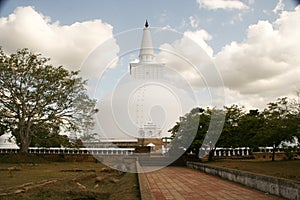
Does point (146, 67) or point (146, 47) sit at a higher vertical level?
point (146, 47)

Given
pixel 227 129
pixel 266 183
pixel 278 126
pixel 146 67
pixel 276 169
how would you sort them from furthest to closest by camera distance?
pixel 146 67 → pixel 227 129 → pixel 278 126 → pixel 276 169 → pixel 266 183

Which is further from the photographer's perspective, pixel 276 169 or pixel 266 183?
pixel 276 169

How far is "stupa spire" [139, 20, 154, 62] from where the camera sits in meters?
42.0

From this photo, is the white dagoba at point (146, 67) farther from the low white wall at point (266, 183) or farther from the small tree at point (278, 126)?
the low white wall at point (266, 183)

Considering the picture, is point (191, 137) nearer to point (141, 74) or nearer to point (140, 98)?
point (140, 98)

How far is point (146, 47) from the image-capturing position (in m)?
44.4

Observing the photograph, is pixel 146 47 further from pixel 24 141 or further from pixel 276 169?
pixel 276 169

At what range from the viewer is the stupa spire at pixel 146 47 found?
41969mm

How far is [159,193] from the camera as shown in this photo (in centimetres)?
804

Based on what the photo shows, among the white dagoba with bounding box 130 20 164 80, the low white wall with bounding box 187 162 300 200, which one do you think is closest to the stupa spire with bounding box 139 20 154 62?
the white dagoba with bounding box 130 20 164 80

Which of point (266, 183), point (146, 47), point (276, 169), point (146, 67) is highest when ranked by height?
point (146, 47)

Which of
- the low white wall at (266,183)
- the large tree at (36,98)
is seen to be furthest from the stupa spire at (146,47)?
the low white wall at (266,183)

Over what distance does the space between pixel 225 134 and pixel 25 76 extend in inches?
572

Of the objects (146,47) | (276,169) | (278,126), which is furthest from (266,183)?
(146,47)
